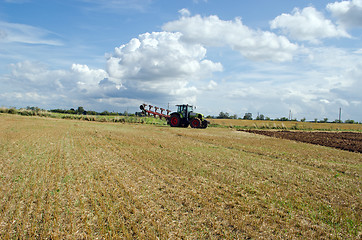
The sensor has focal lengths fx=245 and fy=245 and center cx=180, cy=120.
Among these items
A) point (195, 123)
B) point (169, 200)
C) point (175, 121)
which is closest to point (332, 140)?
point (195, 123)

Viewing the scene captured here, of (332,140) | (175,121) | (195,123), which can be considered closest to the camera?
(332,140)

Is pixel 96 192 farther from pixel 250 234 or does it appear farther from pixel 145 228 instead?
pixel 250 234

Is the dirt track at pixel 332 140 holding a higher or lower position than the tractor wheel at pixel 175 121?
lower

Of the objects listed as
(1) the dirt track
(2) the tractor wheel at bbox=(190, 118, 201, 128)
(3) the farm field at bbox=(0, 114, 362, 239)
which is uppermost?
(2) the tractor wheel at bbox=(190, 118, 201, 128)

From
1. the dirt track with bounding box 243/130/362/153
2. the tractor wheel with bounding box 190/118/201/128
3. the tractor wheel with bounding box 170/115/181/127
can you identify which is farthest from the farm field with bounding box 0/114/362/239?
the tractor wheel with bounding box 170/115/181/127

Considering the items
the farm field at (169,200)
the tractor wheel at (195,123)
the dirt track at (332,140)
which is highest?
the tractor wheel at (195,123)

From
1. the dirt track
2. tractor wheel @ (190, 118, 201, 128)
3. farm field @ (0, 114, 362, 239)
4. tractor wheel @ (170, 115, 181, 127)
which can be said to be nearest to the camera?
farm field @ (0, 114, 362, 239)

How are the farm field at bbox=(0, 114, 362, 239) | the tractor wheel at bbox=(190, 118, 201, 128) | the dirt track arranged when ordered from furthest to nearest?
the tractor wheel at bbox=(190, 118, 201, 128) → the dirt track → the farm field at bbox=(0, 114, 362, 239)

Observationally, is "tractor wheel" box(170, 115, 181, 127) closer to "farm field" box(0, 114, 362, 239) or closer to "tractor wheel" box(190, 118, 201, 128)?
"tractor wheel" box(190, 118, 201, 128)

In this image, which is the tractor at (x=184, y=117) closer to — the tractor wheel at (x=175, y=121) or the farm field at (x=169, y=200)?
the tractor wheel at (x=175, y=121)

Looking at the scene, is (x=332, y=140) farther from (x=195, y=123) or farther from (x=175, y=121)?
(x=175, y=121)

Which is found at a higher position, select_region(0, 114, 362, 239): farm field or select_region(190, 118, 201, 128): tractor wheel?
select_region(190, 118, 201, 128): tractor wheel

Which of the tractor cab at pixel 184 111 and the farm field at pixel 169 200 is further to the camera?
the tractor cab at pixel 184 111

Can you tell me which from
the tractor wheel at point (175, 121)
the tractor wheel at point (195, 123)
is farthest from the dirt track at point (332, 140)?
the tractor wheel at point (175, 121)
